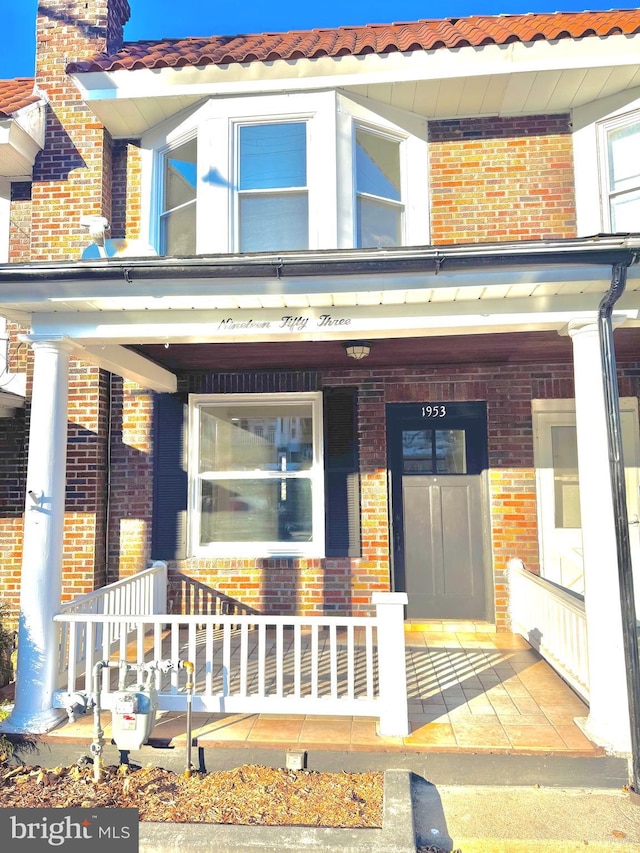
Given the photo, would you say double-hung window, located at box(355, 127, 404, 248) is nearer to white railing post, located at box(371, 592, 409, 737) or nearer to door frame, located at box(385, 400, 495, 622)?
door frame, located at box(385, 400, 495, 622)

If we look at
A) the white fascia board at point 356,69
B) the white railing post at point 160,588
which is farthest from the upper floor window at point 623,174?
the white railing post at point 160,588

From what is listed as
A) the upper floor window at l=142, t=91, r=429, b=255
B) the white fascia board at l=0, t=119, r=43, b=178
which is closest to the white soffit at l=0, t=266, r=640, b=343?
the upper floor window at l=142, t=91, r=429, b=255

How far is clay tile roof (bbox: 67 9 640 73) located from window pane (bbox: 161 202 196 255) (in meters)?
1.40

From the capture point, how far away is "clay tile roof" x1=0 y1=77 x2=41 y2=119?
19.2 feet

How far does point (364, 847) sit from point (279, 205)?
17.2 ft

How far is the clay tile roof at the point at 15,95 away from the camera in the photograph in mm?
5850

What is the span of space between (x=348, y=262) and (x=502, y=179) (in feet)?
10.8

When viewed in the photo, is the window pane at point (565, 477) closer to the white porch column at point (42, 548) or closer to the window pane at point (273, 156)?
the window pane at point (273, 156)

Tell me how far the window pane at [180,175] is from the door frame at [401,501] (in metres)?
3.24

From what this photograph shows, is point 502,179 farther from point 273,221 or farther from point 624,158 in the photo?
point 273,221

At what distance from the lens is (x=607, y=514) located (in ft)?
12.2

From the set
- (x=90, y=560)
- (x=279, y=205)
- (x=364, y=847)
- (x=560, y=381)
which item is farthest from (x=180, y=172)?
(x=364, y=847)

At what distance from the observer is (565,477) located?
6.02m

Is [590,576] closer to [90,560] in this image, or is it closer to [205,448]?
[205,448]
